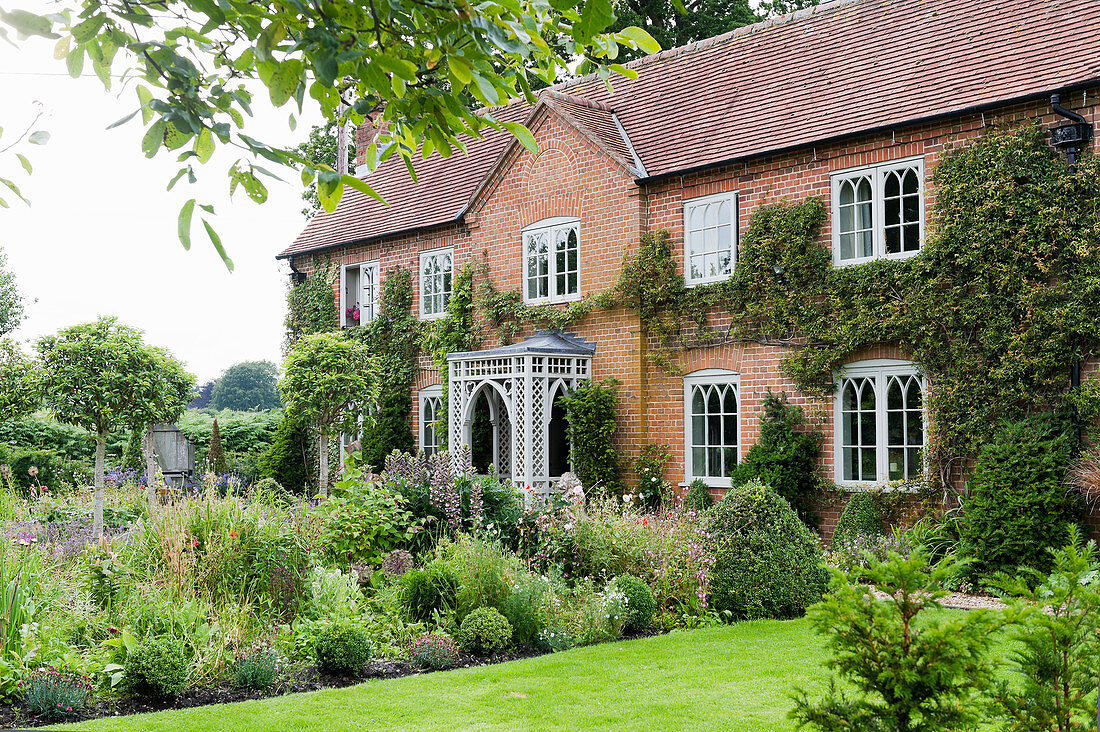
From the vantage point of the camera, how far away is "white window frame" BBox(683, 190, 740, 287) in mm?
14109

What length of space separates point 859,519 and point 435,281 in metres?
9.97

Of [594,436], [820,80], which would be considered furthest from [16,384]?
[820,80]

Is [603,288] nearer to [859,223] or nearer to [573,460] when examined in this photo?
[573,460]

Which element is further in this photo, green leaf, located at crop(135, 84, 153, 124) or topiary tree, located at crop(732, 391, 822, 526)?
topiary tree, located at crop(732, 391, 822, 526)

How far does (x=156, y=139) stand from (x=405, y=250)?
16137mm

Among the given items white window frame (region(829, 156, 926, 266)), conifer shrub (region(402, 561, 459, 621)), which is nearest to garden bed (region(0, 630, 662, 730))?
conifer shrub (region(402, 561, 459, 621))

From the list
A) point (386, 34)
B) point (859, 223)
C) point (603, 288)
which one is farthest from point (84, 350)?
point (859, 223)

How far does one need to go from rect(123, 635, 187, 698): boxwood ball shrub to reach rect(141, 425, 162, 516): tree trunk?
6.04 ft

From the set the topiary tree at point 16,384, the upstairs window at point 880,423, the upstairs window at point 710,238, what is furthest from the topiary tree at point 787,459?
the topiary tree at point 16,384

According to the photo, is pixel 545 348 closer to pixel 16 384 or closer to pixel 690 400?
pixel 690 400

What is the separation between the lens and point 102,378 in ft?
39.0

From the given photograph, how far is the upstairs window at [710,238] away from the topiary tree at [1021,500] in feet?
15.6

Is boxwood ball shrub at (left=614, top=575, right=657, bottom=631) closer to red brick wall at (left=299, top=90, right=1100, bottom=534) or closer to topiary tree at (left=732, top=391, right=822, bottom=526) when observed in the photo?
topiary tree at (left=732, top=391, right=822, bottom=526)

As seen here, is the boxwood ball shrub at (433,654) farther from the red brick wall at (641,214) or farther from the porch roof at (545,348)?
the porch roof at (545,348)
